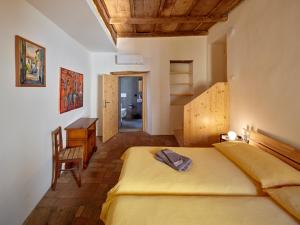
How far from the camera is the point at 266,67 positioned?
9.11ft

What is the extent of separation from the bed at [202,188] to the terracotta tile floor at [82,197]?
748 mm

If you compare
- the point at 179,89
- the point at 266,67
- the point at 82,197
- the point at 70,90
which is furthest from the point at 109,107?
the point at 266,67

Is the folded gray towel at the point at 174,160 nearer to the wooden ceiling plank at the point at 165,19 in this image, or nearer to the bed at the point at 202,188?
the bed at the point at 202,188

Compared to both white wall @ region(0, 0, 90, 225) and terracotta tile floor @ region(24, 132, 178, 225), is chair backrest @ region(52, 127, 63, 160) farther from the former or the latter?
terracotta tile floor @ region(24, 132, 178, 225)

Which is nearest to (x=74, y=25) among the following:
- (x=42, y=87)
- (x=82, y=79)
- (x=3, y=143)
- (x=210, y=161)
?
(x=42, y=87)

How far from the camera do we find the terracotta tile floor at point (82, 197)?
2.21 meters

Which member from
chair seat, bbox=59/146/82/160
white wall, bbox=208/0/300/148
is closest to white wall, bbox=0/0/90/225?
chair seat, bbox=59/146/82/160

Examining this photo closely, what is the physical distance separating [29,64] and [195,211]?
88.7 inches

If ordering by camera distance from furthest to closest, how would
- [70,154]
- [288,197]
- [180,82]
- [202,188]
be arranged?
1. [180,82]
2. [70,154]
3. [202,188]
4. [288,197]

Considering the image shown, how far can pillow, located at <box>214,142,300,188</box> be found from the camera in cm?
168

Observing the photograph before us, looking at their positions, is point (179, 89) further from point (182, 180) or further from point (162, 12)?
point (182, 180)

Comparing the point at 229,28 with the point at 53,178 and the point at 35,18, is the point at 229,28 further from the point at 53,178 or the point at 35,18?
the point at 53,178

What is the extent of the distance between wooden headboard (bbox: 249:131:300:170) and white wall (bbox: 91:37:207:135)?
320 centimetres

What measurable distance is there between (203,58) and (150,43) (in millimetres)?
1519
